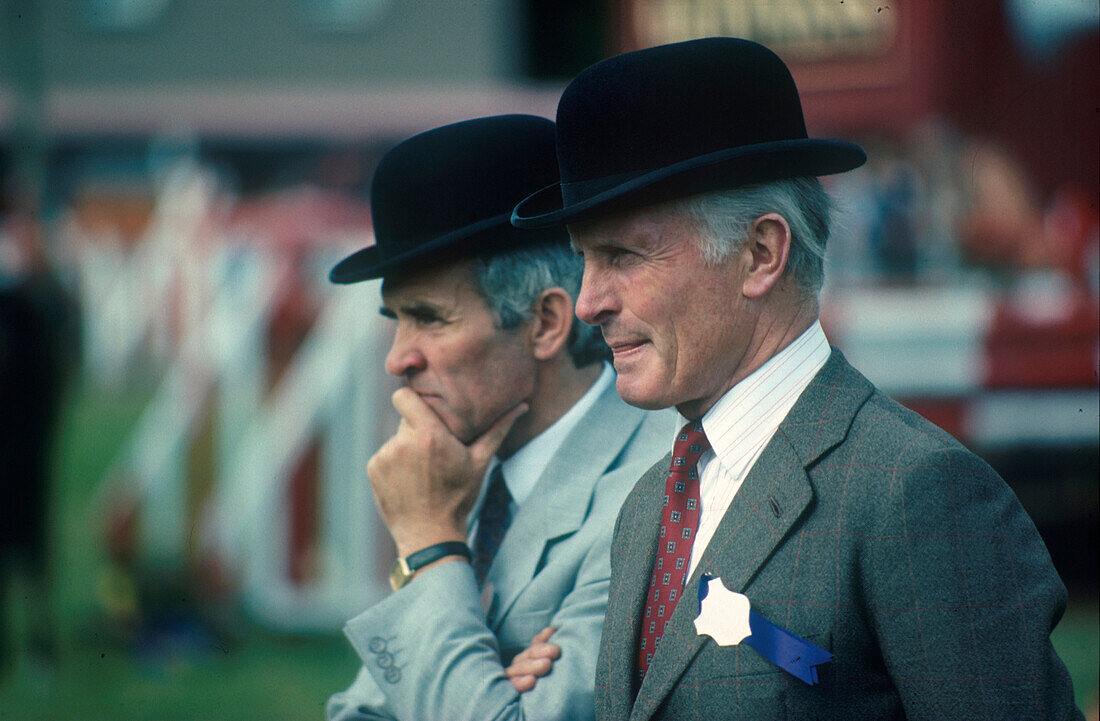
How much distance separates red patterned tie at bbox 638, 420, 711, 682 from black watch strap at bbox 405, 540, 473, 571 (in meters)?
0.48

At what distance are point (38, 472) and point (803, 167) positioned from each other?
16.7 ft

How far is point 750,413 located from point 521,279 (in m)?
0.67

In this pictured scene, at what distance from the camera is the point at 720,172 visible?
4.94 ft

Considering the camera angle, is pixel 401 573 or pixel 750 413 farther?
pixel 401 573

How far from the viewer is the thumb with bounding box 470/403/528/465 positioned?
2.07 meters

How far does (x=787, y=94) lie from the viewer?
5.13 ft

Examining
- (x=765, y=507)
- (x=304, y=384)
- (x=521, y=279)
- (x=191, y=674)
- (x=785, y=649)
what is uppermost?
(x=521, y=279)

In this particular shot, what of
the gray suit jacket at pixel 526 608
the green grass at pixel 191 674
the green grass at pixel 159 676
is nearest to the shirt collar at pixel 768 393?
the gray suit jacket at pixel 526 608

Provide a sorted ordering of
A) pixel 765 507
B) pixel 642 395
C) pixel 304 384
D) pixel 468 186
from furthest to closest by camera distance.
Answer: pixel 304 384 → pixel 468 186 → pixel 642 395 → pixel 765 507

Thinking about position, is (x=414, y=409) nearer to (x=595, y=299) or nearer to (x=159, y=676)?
(x=595, y=299)

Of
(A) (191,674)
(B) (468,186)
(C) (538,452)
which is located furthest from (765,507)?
(A) (191,674)

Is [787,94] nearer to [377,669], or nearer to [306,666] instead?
[377,669]

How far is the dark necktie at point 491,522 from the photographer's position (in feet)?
6.95

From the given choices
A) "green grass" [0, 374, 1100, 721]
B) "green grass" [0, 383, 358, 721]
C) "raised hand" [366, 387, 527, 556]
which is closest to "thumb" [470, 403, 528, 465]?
"raised hand" [366, 387, 527, 556]
